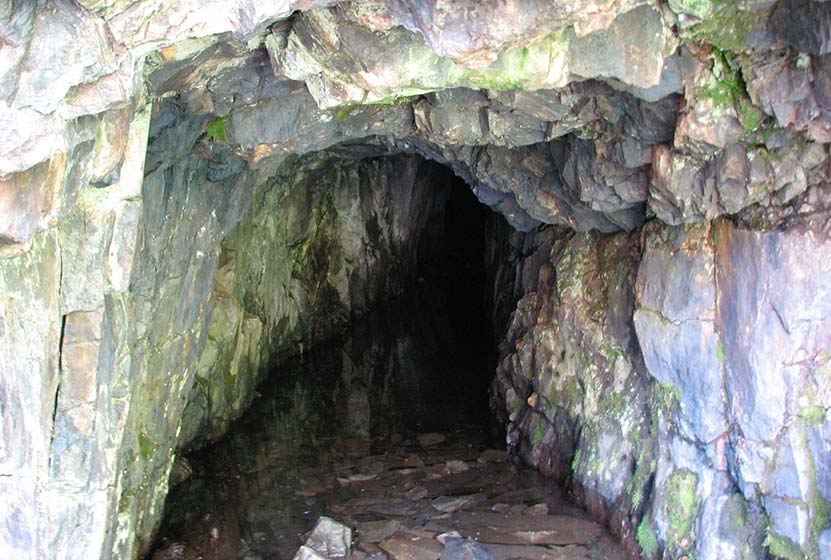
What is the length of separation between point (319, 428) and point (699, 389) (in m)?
7.40

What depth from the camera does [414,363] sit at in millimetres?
18688

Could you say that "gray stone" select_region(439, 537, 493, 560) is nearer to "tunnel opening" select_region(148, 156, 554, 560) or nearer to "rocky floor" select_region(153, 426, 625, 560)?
"rocky floor" select_region(153, 426, 625, 560)

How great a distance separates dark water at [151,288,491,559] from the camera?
1004cm

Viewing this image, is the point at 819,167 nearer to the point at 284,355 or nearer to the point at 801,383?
the point at 801,383

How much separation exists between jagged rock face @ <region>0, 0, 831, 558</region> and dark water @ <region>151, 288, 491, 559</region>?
104 cm

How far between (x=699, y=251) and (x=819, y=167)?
5.16ft

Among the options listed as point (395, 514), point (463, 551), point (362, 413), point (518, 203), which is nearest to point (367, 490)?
point (395, 514)

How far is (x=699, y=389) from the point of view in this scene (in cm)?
846

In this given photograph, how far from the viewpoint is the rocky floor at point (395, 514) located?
924 centimetres

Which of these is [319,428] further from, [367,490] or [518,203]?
[518,203]

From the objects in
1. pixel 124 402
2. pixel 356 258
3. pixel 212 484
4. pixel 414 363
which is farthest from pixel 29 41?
pixel 356 258

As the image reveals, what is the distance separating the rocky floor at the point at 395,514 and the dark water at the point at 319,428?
3 cm

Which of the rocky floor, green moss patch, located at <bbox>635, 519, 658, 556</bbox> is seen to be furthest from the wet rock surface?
green moss patch, located at <bbox>635, 519, 658, 556</bbox>

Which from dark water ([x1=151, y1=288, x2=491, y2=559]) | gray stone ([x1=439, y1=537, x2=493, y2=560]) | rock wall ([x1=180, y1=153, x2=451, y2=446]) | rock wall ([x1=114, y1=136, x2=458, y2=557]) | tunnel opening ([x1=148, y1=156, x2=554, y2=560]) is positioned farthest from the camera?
rock wall ([x1=180, y1=153, x2=451, y2=446])
